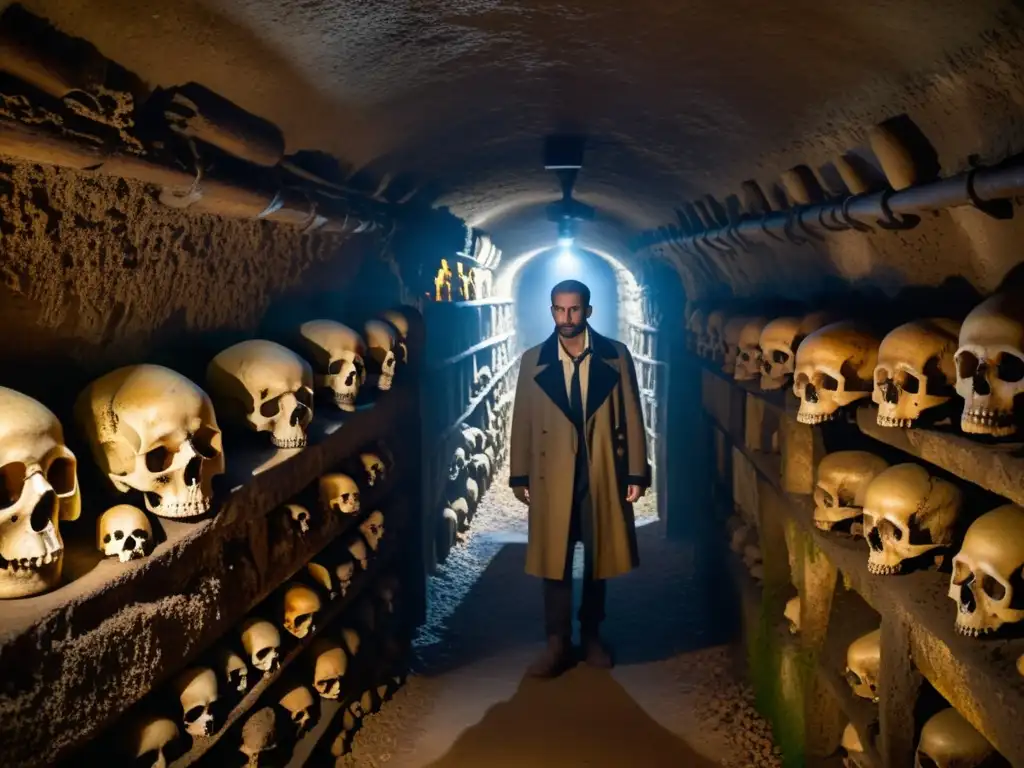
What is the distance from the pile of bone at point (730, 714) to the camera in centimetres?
392

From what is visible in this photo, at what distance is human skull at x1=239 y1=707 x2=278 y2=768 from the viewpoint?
9.44ft

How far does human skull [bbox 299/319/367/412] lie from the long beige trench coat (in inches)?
42.5

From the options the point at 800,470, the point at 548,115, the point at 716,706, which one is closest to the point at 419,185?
the point at 548,115

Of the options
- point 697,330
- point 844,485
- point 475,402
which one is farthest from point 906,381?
point 475,402

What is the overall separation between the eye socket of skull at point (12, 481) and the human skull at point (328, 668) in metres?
1.91

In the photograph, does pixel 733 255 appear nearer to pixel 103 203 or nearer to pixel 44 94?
pixel 103 203

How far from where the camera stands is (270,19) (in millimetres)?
2408

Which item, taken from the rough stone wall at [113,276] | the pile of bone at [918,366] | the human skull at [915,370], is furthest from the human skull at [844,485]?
the rough stone wall at [113,276]

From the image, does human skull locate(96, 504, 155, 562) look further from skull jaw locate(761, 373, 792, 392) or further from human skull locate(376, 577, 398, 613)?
skull jaw locate(761, 373, 792, 392)

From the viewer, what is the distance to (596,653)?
4.85m

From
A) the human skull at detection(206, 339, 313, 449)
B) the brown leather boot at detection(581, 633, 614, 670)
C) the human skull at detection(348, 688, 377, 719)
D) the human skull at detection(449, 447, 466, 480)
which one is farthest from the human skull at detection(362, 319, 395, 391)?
the human skull at detection(449, 447, 466, 480)

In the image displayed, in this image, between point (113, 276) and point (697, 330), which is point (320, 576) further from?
point (697, 330)

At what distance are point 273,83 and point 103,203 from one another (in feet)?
2.24

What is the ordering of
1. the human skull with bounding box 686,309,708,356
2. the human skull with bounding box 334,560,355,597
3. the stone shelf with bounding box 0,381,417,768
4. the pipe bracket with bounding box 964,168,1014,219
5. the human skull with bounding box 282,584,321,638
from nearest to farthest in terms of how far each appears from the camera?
the stone shelf with bounding box 0,381,417,768 < the pipe bracket with bounding box 964,168,1014,219 < the human skull with bounding box 282,584,321,638 < the human skull with bounding box 334,560,355,597 < the human skull with bounding box 686,309,708,356
